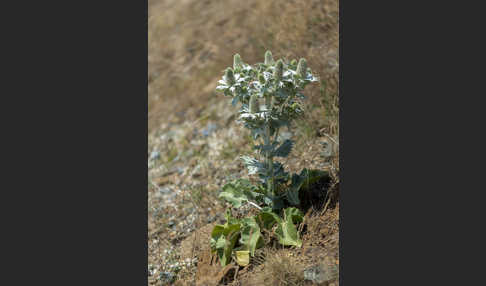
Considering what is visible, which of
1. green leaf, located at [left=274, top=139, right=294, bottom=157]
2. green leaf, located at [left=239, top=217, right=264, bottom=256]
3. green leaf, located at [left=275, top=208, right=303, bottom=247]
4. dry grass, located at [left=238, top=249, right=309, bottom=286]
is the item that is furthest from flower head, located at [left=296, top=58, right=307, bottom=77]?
dry grass, located at [left=238, top=249, right=309, bottom=286]

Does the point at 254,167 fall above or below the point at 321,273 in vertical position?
above

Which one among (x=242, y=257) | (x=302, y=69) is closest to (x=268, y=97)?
(x=302, y=69)

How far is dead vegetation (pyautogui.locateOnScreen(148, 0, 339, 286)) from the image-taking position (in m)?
3.63

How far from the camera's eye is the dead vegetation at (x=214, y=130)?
3635 mm

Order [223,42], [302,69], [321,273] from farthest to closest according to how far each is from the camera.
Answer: [223,42]
[302,69]
[321,273]

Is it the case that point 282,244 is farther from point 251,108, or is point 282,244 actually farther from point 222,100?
point 222,100

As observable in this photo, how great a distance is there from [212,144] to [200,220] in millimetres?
1409

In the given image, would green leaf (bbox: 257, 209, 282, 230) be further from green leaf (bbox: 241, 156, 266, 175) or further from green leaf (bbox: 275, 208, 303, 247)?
green leaf (bbox: 241, 156, 266, 175)

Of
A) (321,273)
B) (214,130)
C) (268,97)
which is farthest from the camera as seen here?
(214,130)

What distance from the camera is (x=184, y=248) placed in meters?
4.14

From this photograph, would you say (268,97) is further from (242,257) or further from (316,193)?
(242,257)

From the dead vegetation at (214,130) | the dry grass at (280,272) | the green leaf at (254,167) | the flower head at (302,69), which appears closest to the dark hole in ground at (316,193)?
the dead vegetation at (214,130)

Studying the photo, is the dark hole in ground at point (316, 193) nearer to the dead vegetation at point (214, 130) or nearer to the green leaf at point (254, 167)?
the dead vegetation at point (214, 130)

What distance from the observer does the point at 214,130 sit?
5898mm
